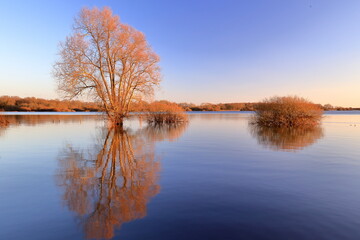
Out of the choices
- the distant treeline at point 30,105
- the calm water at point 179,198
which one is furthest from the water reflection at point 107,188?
the distant treeline at point 30,105

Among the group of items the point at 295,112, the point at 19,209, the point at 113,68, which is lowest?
the point at 19,209

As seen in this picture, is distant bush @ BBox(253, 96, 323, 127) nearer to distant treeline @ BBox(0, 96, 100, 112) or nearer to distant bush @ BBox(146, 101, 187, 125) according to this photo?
distant bush @ BBox(146, 101, 187, 125)

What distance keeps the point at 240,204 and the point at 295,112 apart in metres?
23.8

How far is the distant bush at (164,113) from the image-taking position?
101 ft

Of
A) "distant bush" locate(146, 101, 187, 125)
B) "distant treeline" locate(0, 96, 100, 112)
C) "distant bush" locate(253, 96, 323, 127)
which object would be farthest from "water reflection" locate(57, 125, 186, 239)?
"distant treeline" locate(0, 96, 100, 112)

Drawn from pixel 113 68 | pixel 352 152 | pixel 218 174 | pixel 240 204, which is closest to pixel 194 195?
pixel 240 204

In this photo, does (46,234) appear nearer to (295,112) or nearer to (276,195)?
(276,195)

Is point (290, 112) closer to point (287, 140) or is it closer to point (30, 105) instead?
point (287, 140)

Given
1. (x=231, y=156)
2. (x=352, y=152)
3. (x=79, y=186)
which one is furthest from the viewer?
(x=352, y=152)

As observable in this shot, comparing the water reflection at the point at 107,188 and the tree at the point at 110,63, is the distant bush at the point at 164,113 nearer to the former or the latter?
the tree at the point at 110,63

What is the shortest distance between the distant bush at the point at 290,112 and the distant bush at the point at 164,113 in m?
12.1

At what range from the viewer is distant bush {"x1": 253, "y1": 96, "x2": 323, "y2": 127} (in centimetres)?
2434

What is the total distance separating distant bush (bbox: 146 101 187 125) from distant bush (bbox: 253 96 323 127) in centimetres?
1214

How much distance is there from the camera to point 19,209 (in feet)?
13.9
